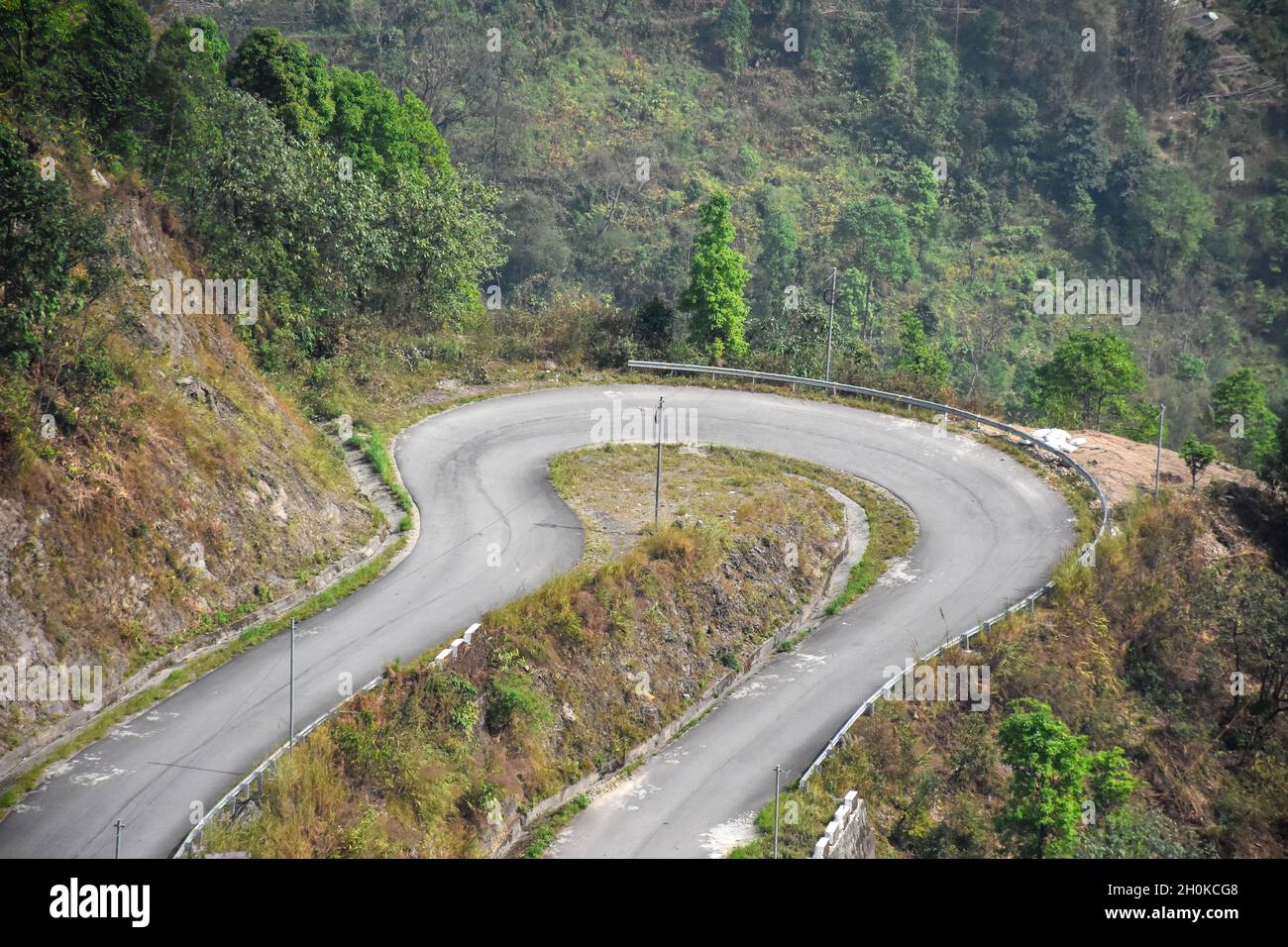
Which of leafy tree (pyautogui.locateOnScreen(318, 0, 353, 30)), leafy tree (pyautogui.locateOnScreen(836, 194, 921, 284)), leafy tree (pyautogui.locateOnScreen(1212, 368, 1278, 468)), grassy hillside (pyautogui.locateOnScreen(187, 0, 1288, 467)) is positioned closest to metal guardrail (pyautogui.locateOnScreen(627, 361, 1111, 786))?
leafy tree (pyautogui.locateOnScreen(1212, 368, 1278, 468))

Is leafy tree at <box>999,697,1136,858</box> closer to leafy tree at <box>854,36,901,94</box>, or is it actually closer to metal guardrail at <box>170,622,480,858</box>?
metal guardrail at <box>170,622,480,858</box>

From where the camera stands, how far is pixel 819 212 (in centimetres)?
9594

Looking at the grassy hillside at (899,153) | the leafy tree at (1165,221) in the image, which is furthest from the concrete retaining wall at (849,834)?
the leafy tree at (1165,221)

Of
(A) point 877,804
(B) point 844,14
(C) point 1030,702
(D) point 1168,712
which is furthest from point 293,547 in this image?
(B) point 844,14

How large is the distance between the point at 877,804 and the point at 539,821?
7342 mm

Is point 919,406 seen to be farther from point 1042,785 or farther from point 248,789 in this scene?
point 248,789

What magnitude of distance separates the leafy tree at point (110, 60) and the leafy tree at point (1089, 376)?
38180 mm

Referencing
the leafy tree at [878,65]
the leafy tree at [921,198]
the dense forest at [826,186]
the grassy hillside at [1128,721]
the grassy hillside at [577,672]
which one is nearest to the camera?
the grassy hillside at [577,672]

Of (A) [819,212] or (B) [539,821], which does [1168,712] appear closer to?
(B) [539,821]

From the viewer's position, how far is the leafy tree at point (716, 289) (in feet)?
176

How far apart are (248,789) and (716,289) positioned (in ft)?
108

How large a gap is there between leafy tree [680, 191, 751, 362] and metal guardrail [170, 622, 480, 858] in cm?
2768

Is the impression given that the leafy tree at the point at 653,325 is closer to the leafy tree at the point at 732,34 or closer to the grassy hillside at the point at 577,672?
the grassy hillside at the point at 577,672

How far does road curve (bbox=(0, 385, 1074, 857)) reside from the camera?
83.6 ft
